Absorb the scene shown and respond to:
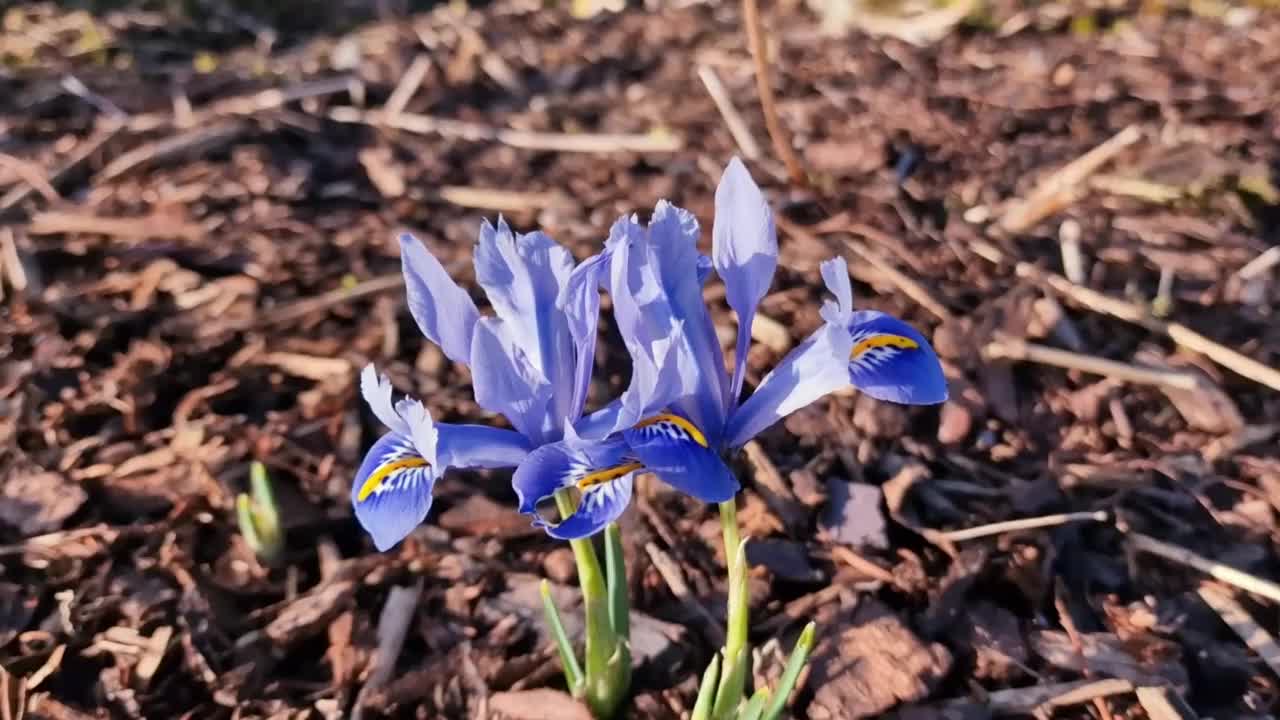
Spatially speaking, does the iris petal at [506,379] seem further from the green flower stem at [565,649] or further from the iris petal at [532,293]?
the green flower stem at [565,649]

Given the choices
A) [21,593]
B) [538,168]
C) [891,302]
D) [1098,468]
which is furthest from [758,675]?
[538,168]

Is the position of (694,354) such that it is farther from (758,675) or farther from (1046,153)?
(1046,153)

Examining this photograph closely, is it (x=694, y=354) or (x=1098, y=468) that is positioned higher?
(x=694, y=354)

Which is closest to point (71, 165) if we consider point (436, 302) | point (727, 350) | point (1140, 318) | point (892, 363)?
point (727, 350)

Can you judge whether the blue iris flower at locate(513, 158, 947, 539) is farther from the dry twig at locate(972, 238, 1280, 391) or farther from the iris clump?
the dry twig at locate(972, 238, 1280, 391)

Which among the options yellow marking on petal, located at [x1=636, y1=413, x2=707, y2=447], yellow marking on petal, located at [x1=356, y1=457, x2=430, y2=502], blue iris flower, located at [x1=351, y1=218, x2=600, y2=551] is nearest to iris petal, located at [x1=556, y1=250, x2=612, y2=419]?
blue iris flower, located at [x1=351, y1=218, x2=600, y2=551]

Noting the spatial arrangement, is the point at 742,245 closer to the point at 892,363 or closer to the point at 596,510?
the point at 892,363

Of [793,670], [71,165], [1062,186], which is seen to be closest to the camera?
[793,670]
